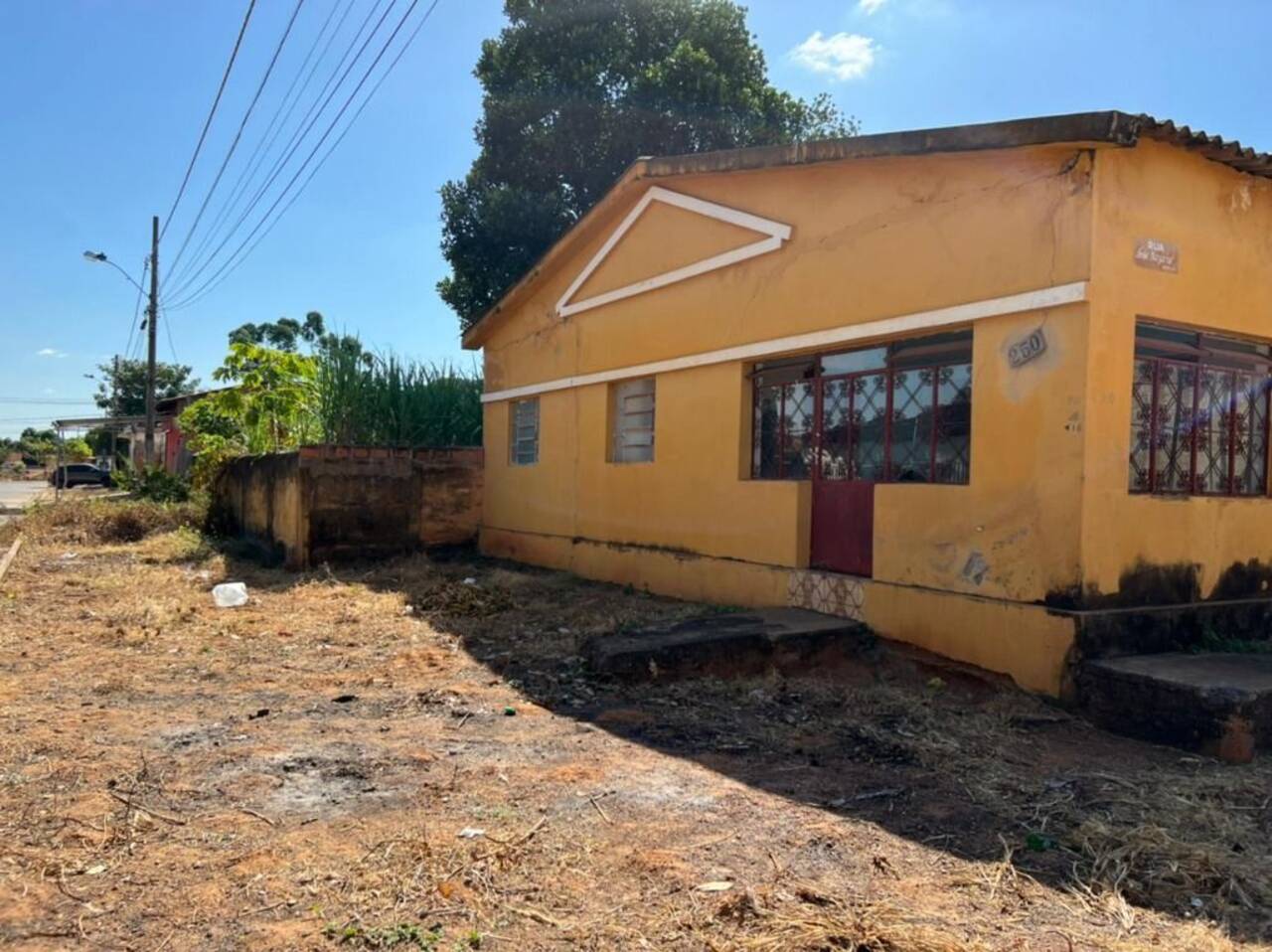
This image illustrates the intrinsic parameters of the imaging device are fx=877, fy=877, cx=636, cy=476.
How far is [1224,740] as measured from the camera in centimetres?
446

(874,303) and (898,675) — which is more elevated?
(874,303)

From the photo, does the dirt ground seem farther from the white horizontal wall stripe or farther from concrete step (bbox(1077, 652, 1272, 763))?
the white horizontal wall stripe

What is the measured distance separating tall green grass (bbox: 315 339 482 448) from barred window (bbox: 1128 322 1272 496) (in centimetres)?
921

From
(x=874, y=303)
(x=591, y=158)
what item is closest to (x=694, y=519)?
(x=874, y=303)

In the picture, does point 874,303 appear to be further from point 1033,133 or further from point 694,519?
point 694,519

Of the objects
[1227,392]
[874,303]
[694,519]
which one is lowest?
[694,519]

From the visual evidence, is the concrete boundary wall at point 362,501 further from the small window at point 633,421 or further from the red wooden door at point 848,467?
the red wooden door at point 848,467

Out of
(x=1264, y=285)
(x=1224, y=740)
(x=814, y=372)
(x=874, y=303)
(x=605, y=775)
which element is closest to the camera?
(x=605, y=775)

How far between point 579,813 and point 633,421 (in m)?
6.28

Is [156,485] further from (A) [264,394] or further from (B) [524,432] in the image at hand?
(B) [524,432]

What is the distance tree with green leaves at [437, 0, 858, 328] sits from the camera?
17312 millimetres

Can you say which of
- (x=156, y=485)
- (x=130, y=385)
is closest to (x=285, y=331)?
(x=130, y=385)

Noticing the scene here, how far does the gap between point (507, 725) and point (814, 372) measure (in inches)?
152

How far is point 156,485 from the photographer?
59.7ft
